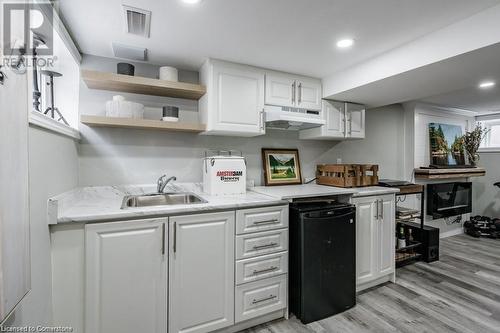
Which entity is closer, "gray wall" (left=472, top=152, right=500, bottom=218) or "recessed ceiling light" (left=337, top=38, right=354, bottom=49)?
"recessed ceiling light" (left=337, top=38, right=354, bottom=49)

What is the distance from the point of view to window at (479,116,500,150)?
15.0ft

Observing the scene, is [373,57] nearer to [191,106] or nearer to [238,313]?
[191,106]

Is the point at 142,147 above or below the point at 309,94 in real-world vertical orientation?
below

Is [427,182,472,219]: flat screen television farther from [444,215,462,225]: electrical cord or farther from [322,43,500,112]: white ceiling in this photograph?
[322,43,500,112]: white ceiling

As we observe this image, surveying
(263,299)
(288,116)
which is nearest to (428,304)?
(263,299)

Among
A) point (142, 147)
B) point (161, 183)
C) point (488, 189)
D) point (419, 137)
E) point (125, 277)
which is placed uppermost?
point (419, 137)

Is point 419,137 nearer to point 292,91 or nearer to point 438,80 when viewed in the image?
point 438,80

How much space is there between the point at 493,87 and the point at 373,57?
2.09m

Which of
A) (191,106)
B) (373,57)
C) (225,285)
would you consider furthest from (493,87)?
(225,285)

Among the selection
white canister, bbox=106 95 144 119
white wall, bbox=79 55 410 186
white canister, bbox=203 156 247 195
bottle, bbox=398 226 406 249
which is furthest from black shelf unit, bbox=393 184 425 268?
white canister, bbox=106 95 144 119

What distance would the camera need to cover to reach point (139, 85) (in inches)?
77.7

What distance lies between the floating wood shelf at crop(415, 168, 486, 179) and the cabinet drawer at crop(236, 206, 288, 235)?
288 cm

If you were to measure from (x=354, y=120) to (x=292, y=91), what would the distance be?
929 mm

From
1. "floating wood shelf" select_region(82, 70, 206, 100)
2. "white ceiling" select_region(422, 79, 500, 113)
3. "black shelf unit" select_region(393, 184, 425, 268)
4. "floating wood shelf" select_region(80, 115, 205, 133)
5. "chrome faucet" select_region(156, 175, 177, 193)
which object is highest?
"white ceiling" select_region(422, 79, 500, 113)
